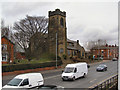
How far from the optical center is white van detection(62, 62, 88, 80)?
8.18 meters

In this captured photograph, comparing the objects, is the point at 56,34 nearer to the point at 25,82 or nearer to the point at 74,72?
the point at 74,72

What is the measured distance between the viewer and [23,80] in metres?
5.14

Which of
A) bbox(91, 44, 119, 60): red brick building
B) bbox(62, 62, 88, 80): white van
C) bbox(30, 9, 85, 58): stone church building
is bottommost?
bbox(62, 62, 88, 80): white van

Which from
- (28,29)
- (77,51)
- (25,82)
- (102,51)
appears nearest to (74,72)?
(25,82)

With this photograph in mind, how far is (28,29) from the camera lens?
11.9 metres

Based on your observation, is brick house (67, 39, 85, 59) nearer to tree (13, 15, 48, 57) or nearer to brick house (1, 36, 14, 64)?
tree (13, 15, 48, 57)

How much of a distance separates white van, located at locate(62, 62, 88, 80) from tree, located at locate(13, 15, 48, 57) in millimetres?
4333

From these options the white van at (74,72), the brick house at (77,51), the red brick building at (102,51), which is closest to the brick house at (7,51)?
the white van at (74,72)

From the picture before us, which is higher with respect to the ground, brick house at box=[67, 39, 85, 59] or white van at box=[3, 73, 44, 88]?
brick house at box=[67, 39, 85, 59]

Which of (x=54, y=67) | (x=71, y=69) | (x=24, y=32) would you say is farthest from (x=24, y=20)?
(x=71, y=69)

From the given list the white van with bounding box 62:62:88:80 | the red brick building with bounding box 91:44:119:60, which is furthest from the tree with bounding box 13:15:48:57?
the red brick building with bounding box 91:44:119:60

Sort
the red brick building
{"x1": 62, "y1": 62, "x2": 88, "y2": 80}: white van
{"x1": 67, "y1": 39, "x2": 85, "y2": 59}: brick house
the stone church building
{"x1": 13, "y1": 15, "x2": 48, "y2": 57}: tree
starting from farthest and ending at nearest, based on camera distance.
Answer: the red brick building → {"x1": 67, "y1": 39, "x2": 85, "y2": 59}: brick house → {"x1": 13, "y1": 15, "x2": 48, "y2": 57}: tree → {"x1": 62, "y1": 62, "x2": 88, "y2": 80}: white van → the stone church building

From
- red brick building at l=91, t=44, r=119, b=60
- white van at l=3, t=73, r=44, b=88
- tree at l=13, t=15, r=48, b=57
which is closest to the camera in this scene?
white van at l=3, t=73, r=44, b=88

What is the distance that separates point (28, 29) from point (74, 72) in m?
5.60
